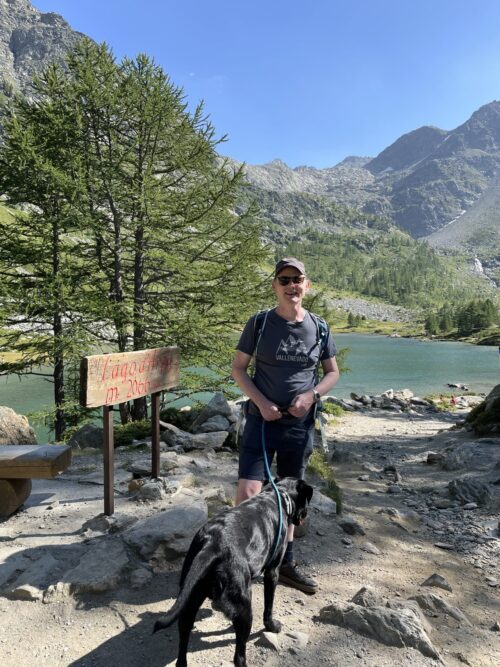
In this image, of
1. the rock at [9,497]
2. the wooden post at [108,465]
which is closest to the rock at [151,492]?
the wooden post at [108,465]

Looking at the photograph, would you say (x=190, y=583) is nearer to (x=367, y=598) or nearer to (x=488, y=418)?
(x=367, y=598)

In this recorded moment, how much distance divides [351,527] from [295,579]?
6.26 feet

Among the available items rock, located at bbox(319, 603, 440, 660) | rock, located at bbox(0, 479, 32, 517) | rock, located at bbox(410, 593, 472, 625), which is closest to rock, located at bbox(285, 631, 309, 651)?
rock, located at bbox(319, 603, 440, 660)

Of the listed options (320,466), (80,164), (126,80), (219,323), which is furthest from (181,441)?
(126,80)

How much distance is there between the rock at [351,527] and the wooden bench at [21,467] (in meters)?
3.83

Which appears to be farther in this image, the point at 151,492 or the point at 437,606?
the point at 151,492

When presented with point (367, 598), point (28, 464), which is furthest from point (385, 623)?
point (28, 464)

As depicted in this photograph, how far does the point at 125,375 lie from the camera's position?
5.77 meters

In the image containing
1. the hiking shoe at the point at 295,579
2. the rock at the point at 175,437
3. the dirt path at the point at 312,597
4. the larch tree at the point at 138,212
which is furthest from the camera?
the larch tree at the point at 138,212

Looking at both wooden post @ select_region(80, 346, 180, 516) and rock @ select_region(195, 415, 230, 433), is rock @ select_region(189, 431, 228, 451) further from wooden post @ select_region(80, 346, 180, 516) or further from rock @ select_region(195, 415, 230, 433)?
wooden post @ select_region(80, 346, 180, 516)

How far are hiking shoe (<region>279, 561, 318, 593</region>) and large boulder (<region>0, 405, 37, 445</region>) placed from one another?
670cm

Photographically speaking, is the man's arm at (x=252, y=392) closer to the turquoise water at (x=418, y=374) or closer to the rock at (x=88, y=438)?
the rock at (x=88, y=438)

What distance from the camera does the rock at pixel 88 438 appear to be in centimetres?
1119

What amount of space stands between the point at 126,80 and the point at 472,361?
56295 mm
